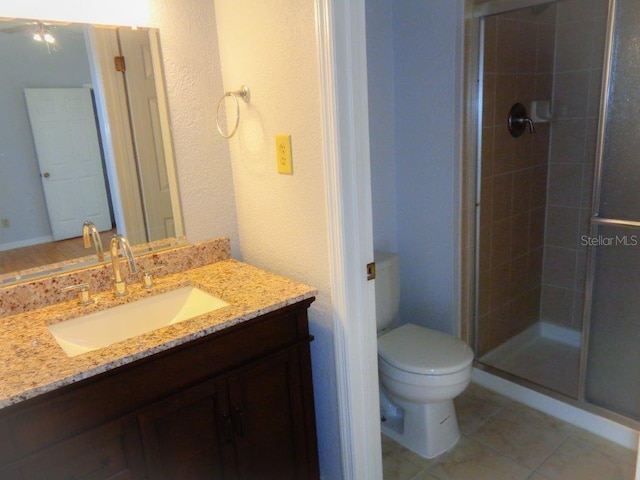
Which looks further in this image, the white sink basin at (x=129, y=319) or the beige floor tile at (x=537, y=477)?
the beige floor tile at (x=537, y=477)

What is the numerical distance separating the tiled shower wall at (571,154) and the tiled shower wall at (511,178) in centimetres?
6

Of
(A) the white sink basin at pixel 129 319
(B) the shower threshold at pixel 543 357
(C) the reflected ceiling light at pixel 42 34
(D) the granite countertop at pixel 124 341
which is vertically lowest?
(B) the shower threshold at pixel 543 357

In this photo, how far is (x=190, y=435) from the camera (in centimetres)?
134

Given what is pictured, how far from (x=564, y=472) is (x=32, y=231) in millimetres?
2112

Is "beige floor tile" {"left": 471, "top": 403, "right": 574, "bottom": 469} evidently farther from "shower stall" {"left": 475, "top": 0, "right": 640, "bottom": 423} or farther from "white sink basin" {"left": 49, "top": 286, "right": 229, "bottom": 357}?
"white sink basin" {"left": 49, "top": 286, "right": 229, "bottom": 357}

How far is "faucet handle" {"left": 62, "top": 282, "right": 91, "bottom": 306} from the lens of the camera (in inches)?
59.4

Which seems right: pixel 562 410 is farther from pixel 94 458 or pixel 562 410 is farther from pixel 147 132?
pixel 147 132

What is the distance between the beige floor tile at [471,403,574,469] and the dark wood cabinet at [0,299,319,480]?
87 cm

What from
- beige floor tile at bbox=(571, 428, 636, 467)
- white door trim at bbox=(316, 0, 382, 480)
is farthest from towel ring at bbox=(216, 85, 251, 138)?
beige floor tile at bbox=(571, 428, 636, 467)

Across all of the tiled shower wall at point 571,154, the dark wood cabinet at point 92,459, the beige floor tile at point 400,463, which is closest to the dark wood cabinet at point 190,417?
the dark wood cabinet at point 92,459

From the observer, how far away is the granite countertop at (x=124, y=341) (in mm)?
1087

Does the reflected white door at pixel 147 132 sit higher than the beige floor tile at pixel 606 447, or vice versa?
the reflected white door at pixel 147 132

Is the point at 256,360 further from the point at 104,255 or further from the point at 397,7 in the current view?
the point at 397,7

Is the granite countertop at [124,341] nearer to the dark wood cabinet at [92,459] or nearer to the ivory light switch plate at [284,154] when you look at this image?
the dark wood cabinet at [92,459]
